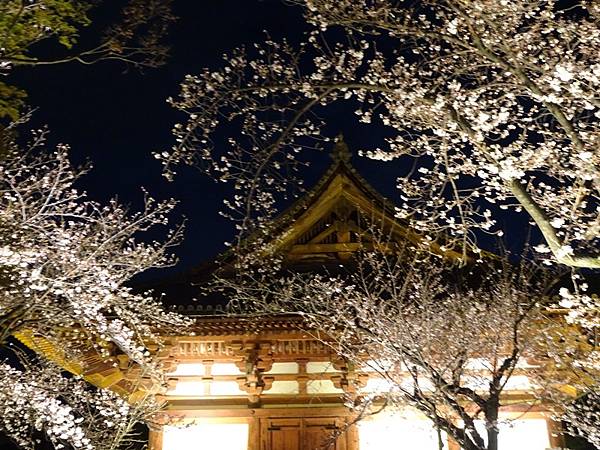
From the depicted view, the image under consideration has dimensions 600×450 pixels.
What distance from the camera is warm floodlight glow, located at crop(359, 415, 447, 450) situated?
10375 millimetres

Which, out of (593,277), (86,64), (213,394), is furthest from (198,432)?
(593,277)

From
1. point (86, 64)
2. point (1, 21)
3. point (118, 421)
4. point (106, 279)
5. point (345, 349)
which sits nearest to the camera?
point (1, 21)

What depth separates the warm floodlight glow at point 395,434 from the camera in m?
10.4

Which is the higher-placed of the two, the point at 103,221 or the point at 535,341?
the point at 103,221

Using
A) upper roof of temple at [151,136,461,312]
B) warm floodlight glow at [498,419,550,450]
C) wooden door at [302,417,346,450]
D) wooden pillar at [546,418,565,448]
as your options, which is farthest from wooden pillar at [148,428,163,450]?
wooden pillar at [546,418,565,448]

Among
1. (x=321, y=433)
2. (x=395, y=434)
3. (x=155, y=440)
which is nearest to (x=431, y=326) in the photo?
(x=395, y=434)

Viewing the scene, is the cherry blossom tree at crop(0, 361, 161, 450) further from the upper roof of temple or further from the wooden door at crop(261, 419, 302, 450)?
the upper roof of temple

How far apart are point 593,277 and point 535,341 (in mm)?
3140

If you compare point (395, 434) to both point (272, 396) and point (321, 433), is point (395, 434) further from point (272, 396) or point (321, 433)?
point (272, 396)

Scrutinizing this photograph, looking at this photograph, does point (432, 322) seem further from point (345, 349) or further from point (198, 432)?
point (198, 432)

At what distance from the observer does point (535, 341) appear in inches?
378

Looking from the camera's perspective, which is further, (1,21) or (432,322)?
(432,322)

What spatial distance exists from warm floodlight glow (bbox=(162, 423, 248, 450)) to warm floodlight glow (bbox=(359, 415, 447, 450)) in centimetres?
235

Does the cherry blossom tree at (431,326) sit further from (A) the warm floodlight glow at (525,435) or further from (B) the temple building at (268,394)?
(A) the warm floodlight glow at (525,435)
